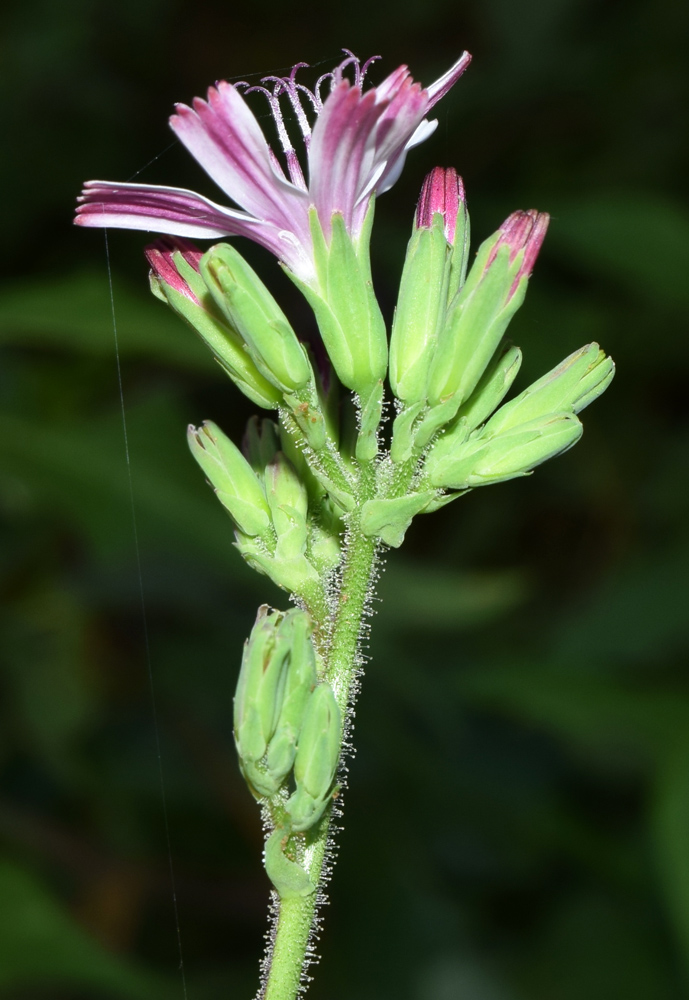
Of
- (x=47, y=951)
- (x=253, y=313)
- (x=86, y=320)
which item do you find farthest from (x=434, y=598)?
(x=253, y=313)

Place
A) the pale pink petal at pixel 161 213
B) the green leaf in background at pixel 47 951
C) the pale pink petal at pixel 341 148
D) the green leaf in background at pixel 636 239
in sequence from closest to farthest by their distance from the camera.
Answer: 1. the pale pink petal at pixel 341 148
2. the pale pink petal at pixel 161 213
3. the green leaf in background at pixel 47 951
4. the green leaf in background at pixel 636 239

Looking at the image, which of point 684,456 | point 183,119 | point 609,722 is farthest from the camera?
point 684,456

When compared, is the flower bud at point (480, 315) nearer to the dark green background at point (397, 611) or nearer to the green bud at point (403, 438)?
the green bud at point (403, 438)

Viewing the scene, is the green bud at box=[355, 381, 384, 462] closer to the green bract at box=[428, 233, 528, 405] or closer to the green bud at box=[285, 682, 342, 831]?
the green bract at box=[428, 233, 528, 405]

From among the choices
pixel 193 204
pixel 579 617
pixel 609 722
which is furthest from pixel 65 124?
pixel 193 204

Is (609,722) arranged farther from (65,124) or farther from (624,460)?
(65,124)

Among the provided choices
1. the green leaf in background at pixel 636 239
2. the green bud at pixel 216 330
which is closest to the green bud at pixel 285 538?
the green bud at pixel 216 330

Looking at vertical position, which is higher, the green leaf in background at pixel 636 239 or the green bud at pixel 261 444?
the green leaf in background at pixel 636 239
